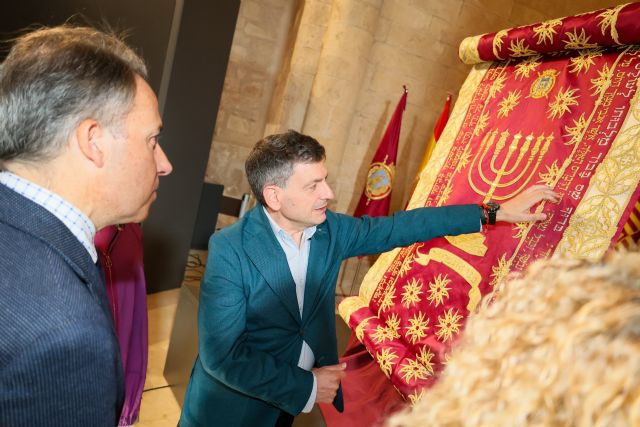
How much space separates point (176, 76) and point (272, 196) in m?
2.65

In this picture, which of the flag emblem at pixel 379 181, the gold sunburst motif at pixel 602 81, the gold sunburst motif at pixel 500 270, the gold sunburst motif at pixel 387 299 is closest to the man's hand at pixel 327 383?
the gold sunburst motif at pixel 387 299

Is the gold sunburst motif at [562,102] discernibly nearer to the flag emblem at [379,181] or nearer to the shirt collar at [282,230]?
the shirt collar at [282,230]

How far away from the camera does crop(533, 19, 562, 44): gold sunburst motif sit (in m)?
1.69

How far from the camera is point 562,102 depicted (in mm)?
1657

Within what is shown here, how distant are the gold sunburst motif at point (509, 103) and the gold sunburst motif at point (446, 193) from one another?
40 cm

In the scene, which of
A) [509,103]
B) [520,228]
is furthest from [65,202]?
[509,103]

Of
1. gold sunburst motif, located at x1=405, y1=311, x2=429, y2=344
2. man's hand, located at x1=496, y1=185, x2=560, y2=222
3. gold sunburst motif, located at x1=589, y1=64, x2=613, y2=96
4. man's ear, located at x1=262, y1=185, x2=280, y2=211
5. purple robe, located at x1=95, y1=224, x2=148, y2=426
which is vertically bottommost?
purple robe, located at x1=95, y1=224, x2=148, y2=426

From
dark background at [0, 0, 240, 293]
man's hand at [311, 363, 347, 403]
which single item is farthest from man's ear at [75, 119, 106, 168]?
dark background at [0, 0, 240, 293]

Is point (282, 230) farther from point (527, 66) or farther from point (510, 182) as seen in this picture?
point (527, 66)

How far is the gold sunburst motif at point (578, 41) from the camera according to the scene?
1580mm

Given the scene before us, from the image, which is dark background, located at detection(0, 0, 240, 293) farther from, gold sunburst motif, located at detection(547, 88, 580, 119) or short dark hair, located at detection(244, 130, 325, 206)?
gold sunburst motif, located at detection(547, 88, 580, 119)

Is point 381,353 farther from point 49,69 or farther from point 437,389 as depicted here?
point 49,69

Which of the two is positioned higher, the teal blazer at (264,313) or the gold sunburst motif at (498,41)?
the gold sunburst motif at (498,41)

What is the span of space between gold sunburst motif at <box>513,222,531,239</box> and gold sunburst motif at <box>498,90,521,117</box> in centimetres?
55
